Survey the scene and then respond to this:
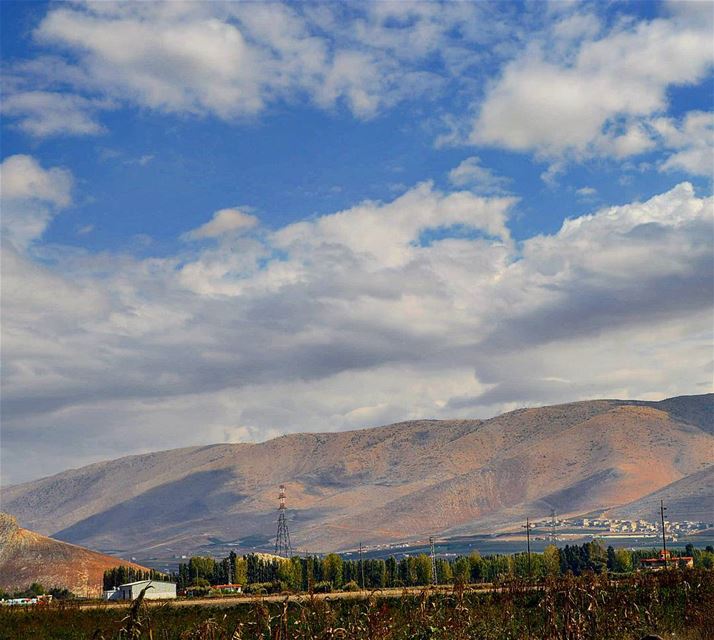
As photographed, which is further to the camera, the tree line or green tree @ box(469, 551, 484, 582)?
green tree @ box(469, 551, 484, 582)

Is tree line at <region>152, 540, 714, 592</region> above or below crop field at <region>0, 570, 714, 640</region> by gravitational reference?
below

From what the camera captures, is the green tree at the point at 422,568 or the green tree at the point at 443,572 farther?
the green tree at the point at 422,568

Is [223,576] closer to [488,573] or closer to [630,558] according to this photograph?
[488,573]

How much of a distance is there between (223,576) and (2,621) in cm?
11712

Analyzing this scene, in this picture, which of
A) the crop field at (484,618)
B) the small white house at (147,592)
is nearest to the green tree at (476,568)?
the small white house at (147,592)

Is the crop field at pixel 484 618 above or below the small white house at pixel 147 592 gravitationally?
above

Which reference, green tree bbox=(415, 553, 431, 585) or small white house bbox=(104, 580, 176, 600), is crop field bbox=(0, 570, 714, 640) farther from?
green tree bbox=(415, 553, 431, 585)

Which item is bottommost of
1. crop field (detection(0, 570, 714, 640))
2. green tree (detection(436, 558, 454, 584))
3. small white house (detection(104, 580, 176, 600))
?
green tree (detection(436, 558, 454, 584))

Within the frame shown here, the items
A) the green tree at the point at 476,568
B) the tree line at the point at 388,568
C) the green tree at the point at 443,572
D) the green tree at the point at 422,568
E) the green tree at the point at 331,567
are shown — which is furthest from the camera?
the green tree at the point at 331,567

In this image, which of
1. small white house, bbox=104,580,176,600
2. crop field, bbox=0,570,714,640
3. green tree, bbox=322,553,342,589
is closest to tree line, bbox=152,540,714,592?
green tree, bbox=322,553,342,589

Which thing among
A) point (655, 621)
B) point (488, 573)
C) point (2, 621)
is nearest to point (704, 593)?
point (655, 621)

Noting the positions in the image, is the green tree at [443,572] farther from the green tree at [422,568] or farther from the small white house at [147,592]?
the small white house at [147,592]

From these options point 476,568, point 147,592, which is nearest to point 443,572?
point 476,568

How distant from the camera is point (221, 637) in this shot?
12.9 metres
